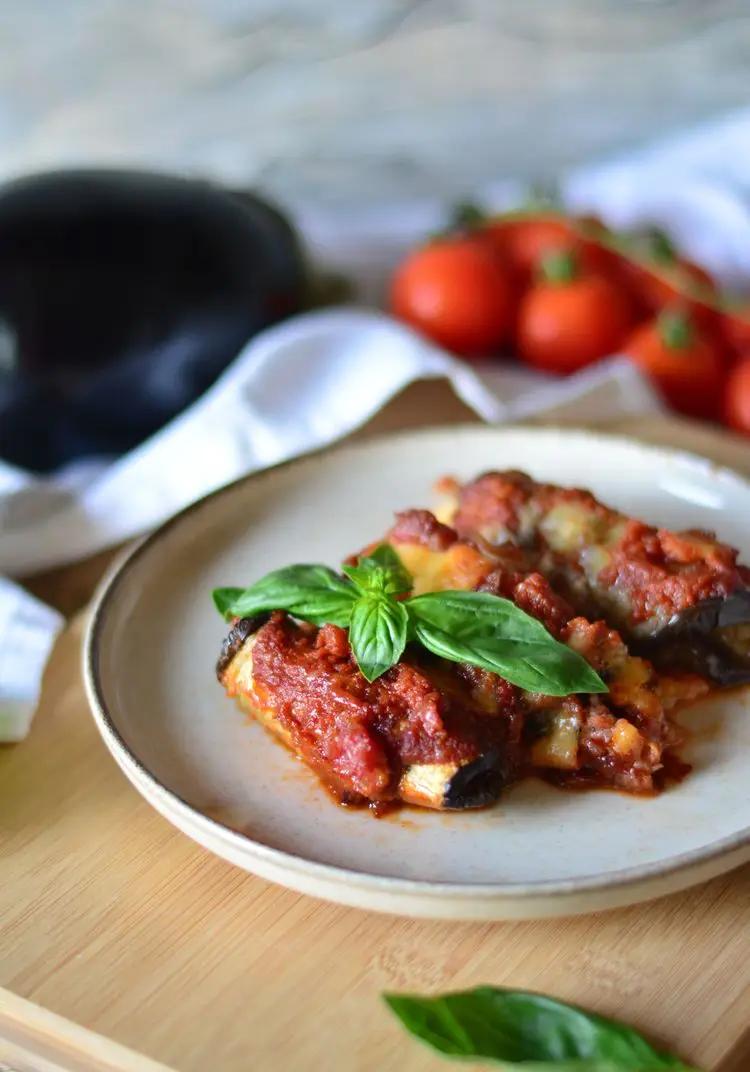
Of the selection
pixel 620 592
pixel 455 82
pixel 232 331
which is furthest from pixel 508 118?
pixel 620 592

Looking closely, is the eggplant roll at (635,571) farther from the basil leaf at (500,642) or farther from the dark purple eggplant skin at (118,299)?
the dark purple eggplant skin at (118,299)

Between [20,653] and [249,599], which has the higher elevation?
[249,599]

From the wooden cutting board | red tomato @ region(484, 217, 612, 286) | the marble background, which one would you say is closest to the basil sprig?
the wooden cutting board

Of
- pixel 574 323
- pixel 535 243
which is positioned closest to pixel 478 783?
pixel 574 323

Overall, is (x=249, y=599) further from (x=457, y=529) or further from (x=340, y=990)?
(x=340, y=990)

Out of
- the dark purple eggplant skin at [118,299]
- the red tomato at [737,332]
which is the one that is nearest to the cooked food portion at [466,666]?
the dark purple eggplant skin at [118,299]

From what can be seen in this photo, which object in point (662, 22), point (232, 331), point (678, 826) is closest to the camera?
point (678, 826)
